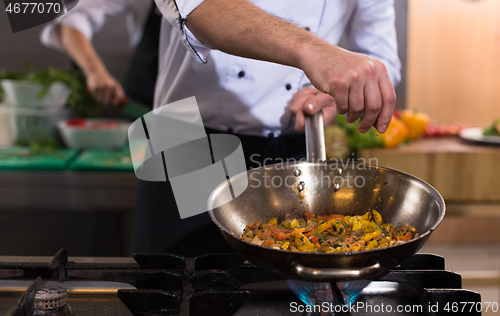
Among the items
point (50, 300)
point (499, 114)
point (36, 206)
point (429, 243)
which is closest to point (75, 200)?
point (36, 206)

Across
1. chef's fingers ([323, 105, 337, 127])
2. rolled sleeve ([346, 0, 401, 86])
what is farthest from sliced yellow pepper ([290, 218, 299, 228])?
rolled sleeve ([346, 0, 401, 86])

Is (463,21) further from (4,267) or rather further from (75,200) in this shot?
(4,267)

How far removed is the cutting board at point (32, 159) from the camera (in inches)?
73.7

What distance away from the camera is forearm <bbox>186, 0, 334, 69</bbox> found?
0.65m

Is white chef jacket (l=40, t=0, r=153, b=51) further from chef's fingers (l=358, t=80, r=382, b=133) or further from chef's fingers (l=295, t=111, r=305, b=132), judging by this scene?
chef's fingers (l=358, t=80, r=382, b=133)

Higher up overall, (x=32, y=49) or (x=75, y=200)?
(x=32, y=49)

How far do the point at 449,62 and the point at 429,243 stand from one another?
1.13 metres

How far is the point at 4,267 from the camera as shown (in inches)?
29.2

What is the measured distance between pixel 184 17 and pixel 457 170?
201cm

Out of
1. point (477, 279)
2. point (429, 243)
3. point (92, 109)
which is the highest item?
point (92, 109)

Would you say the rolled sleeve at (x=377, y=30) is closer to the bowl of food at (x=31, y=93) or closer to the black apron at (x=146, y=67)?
the black apron at (x=146, y=67)

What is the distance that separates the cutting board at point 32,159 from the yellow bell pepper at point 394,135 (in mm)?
1558

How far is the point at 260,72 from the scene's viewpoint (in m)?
1.04

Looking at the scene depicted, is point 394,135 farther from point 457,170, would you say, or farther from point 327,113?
point 327,113
